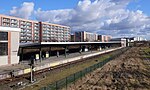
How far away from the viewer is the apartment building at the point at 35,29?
122m

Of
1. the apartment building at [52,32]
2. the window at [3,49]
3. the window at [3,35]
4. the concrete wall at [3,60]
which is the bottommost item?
A: the concrete wall at [3,60]

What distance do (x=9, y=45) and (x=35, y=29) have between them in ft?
317

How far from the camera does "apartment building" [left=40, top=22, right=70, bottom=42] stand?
162 m

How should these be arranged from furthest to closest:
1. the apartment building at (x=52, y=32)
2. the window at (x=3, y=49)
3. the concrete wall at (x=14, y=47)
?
the apartment building at (x=52, y=32)
the concrete wall at (x=14, y=47)
the window at (x=3, y=49)

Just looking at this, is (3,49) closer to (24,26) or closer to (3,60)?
(3,60)

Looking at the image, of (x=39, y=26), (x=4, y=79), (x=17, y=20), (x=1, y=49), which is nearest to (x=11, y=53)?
(x=1, y=49)

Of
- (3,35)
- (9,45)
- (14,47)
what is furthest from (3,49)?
(14,47)

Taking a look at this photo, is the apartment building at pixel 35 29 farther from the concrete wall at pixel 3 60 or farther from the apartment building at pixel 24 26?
the concrete wall at pixel 3 60

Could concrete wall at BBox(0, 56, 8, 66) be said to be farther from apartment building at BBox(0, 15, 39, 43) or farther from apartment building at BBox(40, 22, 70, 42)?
apartment building at BBox(40, 22, 70, 42)

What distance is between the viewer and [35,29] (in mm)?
153625

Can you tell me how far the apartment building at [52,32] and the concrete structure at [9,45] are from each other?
3467 inches

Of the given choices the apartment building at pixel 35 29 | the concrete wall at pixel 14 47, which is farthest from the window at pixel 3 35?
the apartment building at pixel 35 29

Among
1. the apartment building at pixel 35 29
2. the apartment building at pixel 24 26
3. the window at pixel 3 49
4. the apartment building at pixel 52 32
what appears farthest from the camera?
the apartment building at pixel 52 32

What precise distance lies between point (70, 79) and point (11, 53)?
31043mm
